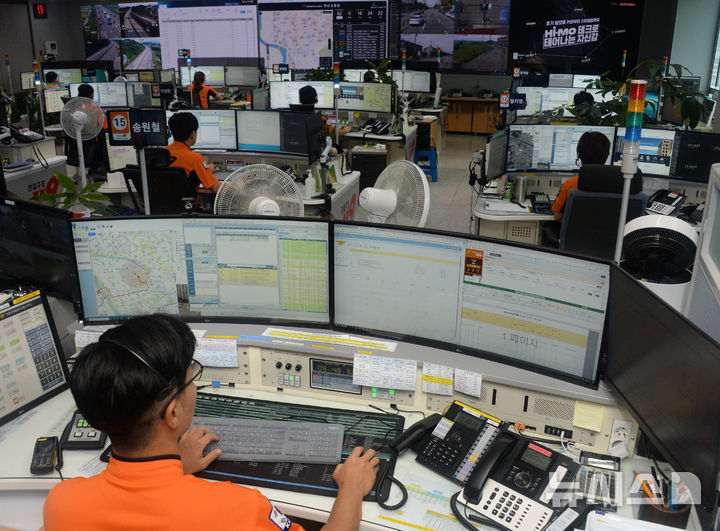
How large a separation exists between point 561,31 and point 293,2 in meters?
5.29

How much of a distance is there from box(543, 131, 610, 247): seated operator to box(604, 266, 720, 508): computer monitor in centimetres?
259

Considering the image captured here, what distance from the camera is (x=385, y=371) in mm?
1863

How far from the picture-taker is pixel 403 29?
39.0ft

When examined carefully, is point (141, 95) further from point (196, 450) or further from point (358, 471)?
point (358, 471)

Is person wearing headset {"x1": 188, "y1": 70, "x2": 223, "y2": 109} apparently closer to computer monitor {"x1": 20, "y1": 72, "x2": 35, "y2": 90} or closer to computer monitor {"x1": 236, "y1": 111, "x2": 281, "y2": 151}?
computer monitor {"x1": 20, "y1": 72, "x2": 35, "y2": 90}

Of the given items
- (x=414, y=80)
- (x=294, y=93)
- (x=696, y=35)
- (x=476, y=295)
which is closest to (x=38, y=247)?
(x=476, y=295)

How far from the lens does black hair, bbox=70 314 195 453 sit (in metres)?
1.18

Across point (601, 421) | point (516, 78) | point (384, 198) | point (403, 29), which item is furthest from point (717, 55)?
point (601, 421)

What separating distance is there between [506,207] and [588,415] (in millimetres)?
2984

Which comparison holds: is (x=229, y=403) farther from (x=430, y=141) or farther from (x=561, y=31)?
(x=561, y=31)

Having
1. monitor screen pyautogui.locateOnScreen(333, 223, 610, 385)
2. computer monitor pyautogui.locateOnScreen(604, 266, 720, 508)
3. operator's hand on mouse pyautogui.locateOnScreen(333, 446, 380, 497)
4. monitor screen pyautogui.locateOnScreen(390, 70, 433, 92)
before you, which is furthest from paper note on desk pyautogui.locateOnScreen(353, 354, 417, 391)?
monitor screen pyautogui.locateOnScreen(390, 70, 433, 92)

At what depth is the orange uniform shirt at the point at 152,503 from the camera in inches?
45.8

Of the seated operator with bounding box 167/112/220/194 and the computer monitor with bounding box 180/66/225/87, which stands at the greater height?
the computer monitor with bounding box 180/66/225/87

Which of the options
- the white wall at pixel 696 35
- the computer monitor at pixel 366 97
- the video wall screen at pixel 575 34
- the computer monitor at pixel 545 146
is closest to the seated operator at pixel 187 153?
the computer monitor at pixel 545 146
